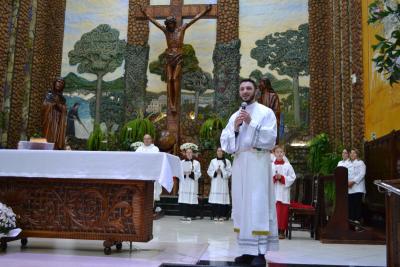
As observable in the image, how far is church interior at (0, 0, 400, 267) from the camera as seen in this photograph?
5.11m

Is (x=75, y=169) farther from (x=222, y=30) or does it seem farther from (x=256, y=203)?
(x=222, y=30)

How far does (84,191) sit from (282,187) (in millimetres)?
3522

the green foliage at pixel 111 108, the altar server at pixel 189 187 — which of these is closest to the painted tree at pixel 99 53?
the green foliage at pixel 111 108

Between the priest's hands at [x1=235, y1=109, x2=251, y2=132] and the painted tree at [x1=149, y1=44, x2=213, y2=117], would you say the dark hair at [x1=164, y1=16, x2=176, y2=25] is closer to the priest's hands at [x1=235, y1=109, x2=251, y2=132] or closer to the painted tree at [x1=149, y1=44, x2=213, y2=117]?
the painted tree at [x1=149, y1=44, x2=213, y2=117]

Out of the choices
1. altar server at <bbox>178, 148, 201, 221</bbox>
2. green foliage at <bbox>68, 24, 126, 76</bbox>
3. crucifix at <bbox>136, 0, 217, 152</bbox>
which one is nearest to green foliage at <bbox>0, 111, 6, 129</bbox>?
green foliage at <bbox>68, 24, 126, 76</bbox>

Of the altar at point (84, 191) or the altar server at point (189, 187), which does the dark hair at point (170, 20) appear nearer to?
the altar server at point (189, 187)

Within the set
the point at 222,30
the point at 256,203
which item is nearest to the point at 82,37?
the point at 222,30

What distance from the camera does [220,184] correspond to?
452 inches

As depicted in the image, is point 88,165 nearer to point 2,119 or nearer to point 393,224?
point 393,224

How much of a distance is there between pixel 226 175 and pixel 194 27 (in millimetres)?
6357

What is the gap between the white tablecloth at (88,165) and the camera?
5.28 metres

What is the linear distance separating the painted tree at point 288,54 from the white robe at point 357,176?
582 centimetres

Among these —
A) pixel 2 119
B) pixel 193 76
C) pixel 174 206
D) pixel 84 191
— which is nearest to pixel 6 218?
pixel 84 191

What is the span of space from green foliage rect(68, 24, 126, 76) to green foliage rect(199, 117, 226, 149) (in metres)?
4.30
